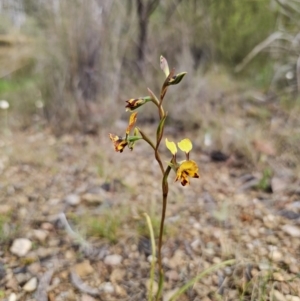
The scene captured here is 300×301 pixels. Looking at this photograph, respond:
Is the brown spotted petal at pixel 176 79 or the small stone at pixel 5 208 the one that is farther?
the small stone at pixel 5 208

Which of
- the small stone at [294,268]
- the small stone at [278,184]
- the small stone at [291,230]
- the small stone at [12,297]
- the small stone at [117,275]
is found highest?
the small stone at [278,184]

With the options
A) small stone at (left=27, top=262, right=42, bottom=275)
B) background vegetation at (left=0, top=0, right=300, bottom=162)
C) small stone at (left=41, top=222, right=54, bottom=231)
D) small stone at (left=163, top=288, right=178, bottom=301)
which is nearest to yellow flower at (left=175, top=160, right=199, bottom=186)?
small stone at (left=163, top=288, right=178, bottom=301)

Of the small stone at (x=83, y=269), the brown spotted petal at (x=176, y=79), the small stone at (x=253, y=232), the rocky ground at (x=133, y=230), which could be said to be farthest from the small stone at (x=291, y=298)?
the brown spotted petal at (x=176, y=79)

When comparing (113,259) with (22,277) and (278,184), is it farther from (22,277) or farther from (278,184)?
(278,184)

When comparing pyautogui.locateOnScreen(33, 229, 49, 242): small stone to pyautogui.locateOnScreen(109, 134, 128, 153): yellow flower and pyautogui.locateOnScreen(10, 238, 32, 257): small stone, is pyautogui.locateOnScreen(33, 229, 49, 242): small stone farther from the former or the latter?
pyautogui.locateOnScreen(109, 134, 128, 153): yellow flower

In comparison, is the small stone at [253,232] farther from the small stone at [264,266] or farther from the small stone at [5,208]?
the small stone at [5,208]

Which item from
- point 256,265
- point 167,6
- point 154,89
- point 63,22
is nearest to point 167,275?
point 256,265
